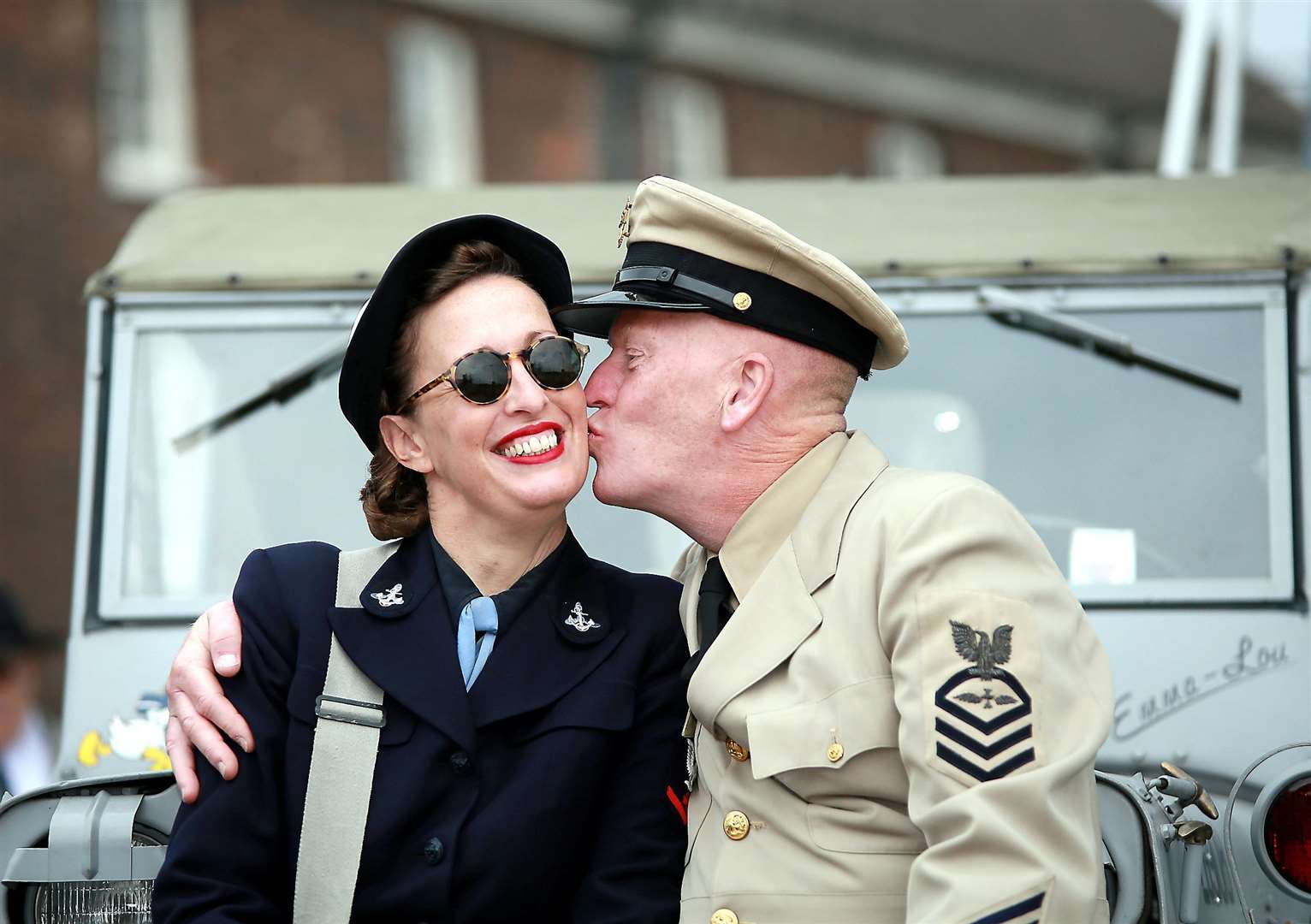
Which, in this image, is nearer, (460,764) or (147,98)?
(460,764)

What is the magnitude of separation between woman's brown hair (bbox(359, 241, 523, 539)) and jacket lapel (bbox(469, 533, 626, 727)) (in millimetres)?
276

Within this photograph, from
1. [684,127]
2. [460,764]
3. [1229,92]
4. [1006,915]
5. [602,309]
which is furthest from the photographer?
[684,127]

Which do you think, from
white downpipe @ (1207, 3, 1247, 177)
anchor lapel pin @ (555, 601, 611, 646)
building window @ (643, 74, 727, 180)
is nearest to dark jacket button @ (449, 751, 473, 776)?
anchor lapel pin @ (555, 601, 611, 646)

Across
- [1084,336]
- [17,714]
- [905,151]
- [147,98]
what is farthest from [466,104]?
[1084,336]

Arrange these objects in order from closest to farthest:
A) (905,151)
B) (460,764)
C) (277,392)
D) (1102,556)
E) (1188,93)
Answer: (460,764)
(1102,556)
(277,392)
(1188,93)
(905,151)

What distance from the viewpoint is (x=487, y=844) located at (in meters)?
2.37

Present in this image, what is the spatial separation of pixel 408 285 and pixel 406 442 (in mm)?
263

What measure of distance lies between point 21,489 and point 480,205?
33.8 ft

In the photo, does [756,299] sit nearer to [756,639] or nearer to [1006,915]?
[756,639]

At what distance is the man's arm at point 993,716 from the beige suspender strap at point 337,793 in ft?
2.58

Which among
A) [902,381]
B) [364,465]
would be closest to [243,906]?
[364,465]

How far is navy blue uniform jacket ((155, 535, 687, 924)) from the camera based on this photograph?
236 cm

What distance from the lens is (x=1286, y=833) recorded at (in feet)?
8.23

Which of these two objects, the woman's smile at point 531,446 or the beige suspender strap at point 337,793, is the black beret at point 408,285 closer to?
the woman's smile at point 531,446
